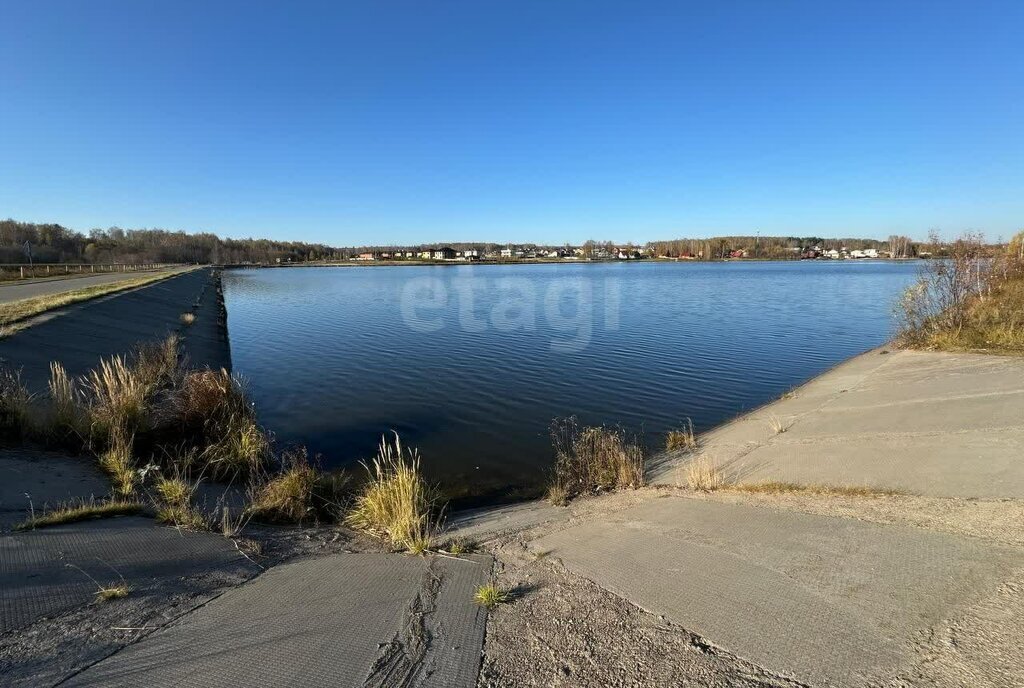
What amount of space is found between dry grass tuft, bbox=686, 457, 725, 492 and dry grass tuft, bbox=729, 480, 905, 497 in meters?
0.25

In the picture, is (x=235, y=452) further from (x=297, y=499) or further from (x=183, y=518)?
(x=183, y=518)

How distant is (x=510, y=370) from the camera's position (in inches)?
755

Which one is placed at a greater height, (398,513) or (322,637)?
(322,637)

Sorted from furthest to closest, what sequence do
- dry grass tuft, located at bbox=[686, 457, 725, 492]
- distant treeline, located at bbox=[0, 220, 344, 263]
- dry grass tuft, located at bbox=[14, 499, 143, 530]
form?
distant treeline, located at bbox=[0, 220, 344, 263] → dry grass tuft, located at bbox=[686, 457, 725, 492] → dry grass tuft, located at bbox=[14, 499, 143, 530]

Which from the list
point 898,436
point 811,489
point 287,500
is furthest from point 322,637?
point 898,436

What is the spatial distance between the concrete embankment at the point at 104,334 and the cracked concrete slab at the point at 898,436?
13.9 meters

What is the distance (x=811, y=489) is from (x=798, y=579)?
2.82 metres

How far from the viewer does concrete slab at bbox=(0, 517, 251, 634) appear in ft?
13.3

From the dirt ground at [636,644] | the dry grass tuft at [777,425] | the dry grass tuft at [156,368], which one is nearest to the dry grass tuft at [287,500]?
the dirt ground at [636,644]

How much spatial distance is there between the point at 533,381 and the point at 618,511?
34.7ft

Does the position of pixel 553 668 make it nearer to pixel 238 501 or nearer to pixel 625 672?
pixel 625 672

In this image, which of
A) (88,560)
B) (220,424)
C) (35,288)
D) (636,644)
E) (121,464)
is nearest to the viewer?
(636,644)

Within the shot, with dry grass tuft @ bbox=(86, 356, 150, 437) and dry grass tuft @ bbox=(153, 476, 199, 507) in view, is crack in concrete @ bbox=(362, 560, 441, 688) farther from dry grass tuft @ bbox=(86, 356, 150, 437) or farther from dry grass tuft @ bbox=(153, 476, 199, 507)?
dry grass tuft @ bbox=(86, 356, 150, 437)

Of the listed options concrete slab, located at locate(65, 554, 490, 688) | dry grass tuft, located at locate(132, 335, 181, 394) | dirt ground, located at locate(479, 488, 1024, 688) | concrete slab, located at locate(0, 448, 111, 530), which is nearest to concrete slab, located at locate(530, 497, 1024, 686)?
dirt ground, located at locate(479, 488, 1024, 688)
